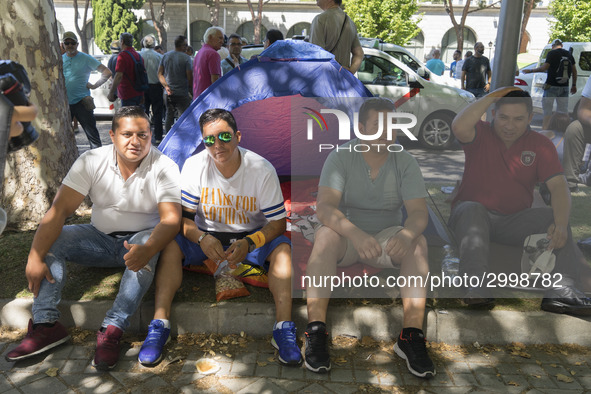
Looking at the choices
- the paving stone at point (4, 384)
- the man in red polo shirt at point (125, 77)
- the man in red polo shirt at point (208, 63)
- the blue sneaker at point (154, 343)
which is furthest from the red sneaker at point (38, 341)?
the man in red polo shirt at point (125, 77)

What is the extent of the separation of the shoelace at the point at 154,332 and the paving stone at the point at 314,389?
86 centimetres

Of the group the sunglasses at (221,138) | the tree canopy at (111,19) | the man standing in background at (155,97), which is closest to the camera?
the sunglasses at (221,138)

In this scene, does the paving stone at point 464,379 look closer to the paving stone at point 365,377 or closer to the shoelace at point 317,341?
the paving stone at point 365,377

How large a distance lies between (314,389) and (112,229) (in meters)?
1.63

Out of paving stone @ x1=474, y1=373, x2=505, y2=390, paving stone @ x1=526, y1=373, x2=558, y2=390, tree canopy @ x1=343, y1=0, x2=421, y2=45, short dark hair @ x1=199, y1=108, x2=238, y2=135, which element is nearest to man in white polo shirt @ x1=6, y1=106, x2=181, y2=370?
short dark hair @ x1=199, y1=108, x2=238, y2=135

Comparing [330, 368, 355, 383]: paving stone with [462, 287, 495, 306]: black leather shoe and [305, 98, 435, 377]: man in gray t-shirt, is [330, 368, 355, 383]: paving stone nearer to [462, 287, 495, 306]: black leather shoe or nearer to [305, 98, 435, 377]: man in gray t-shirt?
[305, 98, 435, 377]: man in gray t-shirt

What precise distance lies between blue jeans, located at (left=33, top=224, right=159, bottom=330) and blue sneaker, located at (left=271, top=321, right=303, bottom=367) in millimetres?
813

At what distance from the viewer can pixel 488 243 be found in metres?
3.44

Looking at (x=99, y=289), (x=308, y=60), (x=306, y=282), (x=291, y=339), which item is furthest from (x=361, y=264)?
(x=308, y=60)

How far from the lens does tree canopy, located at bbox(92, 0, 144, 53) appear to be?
34.2 m

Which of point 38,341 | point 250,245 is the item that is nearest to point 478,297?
point 250,245

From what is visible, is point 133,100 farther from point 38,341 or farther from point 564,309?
point 564,309

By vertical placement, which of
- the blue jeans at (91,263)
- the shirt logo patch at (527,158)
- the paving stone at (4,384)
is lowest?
the paving stone at (4,384)

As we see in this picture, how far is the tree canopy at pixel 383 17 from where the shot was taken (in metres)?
→ 27.6
